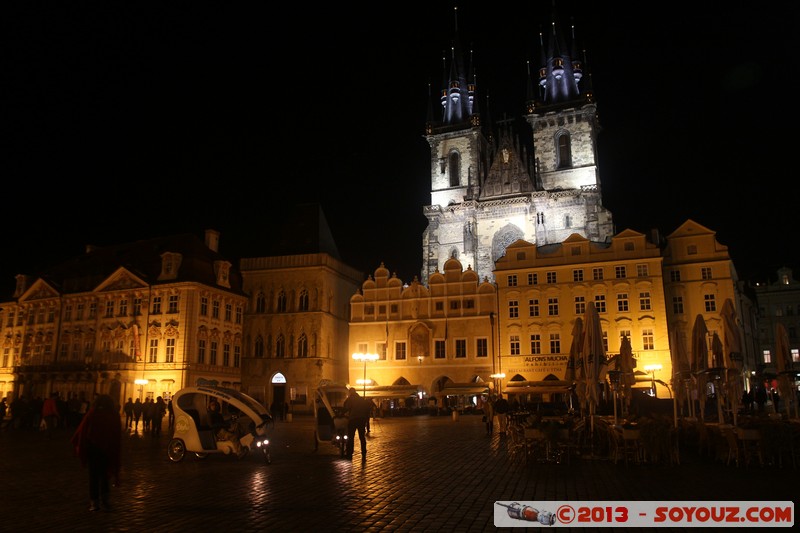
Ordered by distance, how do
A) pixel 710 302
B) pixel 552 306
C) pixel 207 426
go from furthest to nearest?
pixel 552 306 → pixel 710 302 → pixel 207 426

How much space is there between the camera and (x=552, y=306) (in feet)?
149

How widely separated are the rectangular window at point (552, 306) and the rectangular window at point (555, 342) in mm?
1469

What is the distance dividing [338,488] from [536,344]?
36399mm

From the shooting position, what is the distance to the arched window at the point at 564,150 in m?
60.8

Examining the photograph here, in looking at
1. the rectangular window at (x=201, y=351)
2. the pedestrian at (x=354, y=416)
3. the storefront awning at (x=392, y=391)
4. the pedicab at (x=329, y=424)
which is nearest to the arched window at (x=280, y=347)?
the rectangular window at (x=201, y=351)

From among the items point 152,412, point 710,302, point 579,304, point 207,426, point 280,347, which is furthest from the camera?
point 280,347

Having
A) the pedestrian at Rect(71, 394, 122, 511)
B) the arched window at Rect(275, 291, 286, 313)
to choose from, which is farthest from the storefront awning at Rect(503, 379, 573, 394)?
the pedestrian at Rect(71, 394, 122, 511)

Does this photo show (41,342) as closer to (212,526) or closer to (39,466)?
(39,466)

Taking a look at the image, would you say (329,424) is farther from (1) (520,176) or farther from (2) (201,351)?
(1) (520,176)

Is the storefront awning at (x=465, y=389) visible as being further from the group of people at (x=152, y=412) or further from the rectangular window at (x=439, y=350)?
the group of people at (x=152, y=412)

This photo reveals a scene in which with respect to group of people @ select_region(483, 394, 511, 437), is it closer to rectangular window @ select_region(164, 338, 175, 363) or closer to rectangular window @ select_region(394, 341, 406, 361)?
rectangular window @ select_region(394, 341, 406, 361)

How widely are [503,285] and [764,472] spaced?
114 feet

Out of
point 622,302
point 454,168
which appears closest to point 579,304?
point 622,302

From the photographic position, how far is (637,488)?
1027 cm
